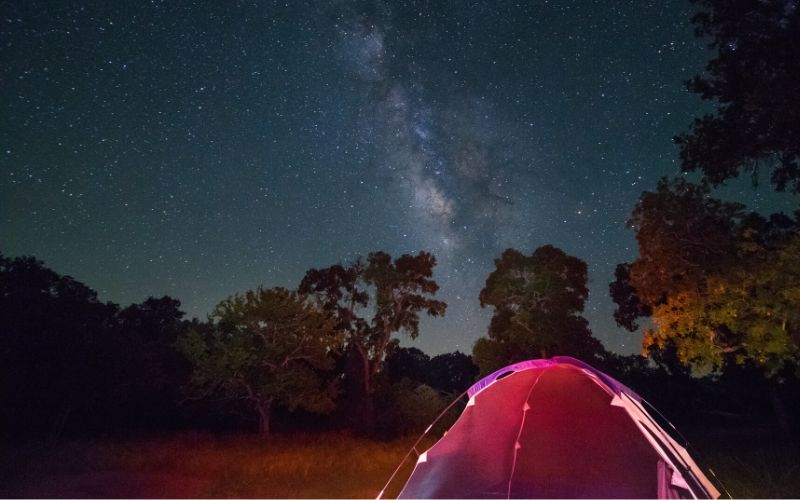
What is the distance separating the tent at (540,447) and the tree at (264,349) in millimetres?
12163

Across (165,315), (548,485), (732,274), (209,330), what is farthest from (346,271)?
(548,485)

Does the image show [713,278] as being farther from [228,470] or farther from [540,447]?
[228,470]

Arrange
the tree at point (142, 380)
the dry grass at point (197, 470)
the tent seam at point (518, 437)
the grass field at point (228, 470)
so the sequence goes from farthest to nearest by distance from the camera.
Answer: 1. the tree at point (142, 380)
2. the dry grass at point (197, 470)
3. the grass field at point (228, 470)
4. the tent seam at point (518, 437)

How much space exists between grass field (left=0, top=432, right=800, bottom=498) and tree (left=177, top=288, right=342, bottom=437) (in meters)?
3.04

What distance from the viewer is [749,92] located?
992 centimetres

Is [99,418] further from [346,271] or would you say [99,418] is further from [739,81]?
[739,81]

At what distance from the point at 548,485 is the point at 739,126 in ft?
26.4

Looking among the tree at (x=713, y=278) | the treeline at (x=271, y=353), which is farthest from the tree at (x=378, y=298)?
the tree at (x=713, y=278)

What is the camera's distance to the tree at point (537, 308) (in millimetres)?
22656

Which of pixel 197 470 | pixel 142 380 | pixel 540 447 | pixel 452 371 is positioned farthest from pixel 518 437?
pixel 452 371

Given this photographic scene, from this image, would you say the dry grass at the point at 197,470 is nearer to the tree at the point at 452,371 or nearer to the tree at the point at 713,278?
the tree at the point at 713,278

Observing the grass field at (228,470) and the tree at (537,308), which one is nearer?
the grass field at (228,470)

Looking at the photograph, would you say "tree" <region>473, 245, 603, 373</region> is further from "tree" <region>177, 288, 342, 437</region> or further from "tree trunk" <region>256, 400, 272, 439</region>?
"tree trunk" <region>256, 400, 272, 439</region>

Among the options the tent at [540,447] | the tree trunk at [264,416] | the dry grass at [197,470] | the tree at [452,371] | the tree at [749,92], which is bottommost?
the dry grass at [197,470]
